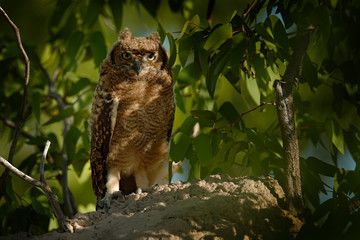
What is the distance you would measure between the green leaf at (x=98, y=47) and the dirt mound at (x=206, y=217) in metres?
1.70

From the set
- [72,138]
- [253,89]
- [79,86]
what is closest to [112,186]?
[72,138]

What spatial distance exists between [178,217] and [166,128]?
53.8 inches

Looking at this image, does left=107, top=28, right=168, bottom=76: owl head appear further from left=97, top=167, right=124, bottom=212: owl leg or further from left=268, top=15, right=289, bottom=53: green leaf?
left=268, top=15, right=289, bottom=53: green leaf

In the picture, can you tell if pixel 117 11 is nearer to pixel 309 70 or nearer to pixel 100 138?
pixel 100 138

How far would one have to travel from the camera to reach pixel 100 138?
309 centimetres

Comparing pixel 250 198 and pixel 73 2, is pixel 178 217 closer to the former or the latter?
pixel 250 198

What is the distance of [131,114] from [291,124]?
137 centimetres

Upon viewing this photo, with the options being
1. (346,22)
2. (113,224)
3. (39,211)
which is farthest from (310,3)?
(39,211)

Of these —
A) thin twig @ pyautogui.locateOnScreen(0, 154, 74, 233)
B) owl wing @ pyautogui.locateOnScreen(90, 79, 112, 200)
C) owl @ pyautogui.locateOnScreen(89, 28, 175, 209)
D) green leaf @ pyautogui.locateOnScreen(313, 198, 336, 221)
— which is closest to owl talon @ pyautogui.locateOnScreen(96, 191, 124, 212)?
owl @ pyautogui.locateOnScreen(89, 28, 175, 209)

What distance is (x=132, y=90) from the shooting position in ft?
10.0

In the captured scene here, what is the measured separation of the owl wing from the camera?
304cm

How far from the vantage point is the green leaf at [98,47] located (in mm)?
3604

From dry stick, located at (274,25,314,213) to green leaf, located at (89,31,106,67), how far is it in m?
1.96

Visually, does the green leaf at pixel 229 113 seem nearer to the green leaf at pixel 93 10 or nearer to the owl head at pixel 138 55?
the owl head at pixel 138 55
